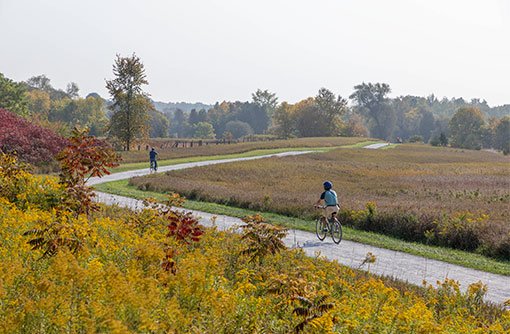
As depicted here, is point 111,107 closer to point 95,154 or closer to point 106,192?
point 106,192

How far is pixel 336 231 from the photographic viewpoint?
15.0m

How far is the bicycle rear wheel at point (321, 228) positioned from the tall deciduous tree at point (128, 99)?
142 ft

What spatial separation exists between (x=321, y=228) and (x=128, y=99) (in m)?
44.7

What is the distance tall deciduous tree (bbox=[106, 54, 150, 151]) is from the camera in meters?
56.2

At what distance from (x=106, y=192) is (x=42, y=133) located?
1444cm

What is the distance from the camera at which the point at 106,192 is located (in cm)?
2334

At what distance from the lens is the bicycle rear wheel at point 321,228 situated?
15102 mm

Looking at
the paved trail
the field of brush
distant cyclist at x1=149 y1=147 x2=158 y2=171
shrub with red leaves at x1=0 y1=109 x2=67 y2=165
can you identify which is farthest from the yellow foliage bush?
shrub with red leaves at x1=0 y1=109 x2=67 y2=165

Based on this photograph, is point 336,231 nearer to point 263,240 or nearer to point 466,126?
point 263,240

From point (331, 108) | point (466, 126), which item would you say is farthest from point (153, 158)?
point (466, 126)

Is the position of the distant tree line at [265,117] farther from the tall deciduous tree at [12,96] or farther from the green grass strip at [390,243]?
the green grass strip at [390,243]

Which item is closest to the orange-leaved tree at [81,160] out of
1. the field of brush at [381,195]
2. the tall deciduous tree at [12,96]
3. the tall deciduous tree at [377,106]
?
the field of brush at [381,195]

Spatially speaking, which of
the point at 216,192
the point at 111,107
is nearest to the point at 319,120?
the point at 111,107

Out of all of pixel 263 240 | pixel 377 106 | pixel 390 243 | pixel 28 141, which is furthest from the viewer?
pixel 377 106
